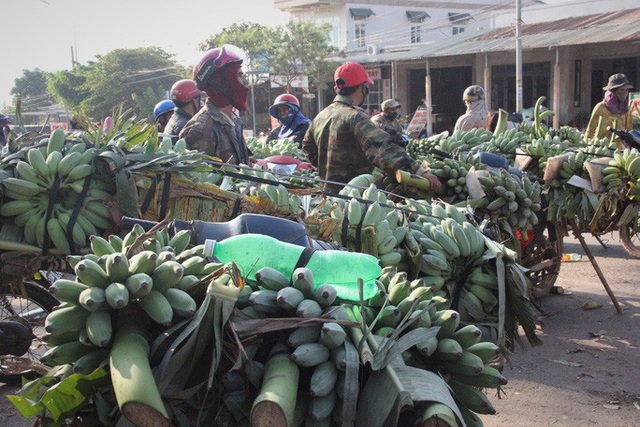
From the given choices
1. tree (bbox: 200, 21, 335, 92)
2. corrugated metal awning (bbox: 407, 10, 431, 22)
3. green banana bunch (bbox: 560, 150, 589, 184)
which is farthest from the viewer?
corrugated metal awning (bbox: 407, 10, 431, 22)

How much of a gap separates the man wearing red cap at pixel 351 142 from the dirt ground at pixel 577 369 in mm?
1534

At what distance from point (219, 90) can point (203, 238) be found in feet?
8.83

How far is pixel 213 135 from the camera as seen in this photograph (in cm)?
500

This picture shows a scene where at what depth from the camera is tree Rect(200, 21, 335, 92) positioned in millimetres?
35500

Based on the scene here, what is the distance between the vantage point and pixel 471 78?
105 feet

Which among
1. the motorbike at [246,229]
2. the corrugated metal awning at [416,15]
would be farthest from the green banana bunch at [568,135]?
the corrugated metal awning at [416,15]

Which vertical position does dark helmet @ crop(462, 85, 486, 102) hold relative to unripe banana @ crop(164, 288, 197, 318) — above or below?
above

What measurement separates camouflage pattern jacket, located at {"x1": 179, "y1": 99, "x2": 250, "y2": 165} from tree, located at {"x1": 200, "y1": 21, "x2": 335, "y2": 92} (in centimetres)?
3092

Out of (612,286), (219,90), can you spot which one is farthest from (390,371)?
(612,286)

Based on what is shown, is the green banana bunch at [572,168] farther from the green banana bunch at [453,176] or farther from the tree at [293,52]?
the tree at [293,52]

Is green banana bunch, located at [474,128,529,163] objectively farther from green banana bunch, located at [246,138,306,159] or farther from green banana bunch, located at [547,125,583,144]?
green banana bunch, located at [246,138,306,159]

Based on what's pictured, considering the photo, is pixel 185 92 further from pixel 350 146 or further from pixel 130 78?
pixel 130 78

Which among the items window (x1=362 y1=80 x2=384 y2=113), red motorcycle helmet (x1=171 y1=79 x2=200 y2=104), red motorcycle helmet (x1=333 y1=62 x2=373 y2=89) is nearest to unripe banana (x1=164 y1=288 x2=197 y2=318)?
red motorcycle helmet (x1=333 y1=62 x2=373 y2=89)

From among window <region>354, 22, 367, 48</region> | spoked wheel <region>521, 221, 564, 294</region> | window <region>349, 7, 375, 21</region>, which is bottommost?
spoked wheel <region>521, 221, 564, 294</region>
